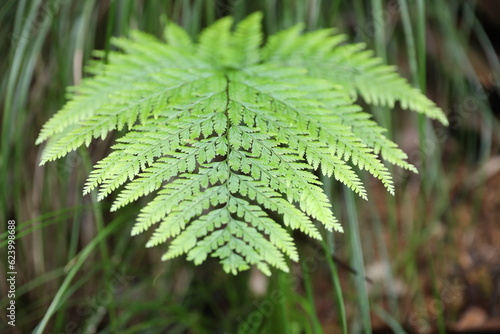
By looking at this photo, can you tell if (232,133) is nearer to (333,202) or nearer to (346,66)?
(346,66)

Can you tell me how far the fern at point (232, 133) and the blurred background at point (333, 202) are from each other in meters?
0.41

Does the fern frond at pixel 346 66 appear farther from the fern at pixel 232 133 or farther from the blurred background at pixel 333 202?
the blurred background at pixel 333 202

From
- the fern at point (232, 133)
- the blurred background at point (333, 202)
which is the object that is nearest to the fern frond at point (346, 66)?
the fern at point (232, 133)

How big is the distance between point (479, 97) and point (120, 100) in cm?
154

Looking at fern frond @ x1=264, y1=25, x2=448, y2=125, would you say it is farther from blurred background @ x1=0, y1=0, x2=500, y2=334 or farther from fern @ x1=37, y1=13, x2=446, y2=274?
blurred background @ x1=0, y1=0, x2=500, y2=334

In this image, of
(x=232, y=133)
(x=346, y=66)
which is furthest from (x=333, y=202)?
(x=232, y=133)

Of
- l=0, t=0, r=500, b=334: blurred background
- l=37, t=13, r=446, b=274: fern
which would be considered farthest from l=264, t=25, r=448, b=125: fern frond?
l=0, t=0, r=500, b=334: blurred background

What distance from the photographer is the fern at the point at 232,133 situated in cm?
82

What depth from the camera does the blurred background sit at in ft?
5.25

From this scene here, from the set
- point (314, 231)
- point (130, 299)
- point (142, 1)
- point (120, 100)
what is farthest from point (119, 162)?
point (130, 299)

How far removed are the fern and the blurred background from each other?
1.34 feet

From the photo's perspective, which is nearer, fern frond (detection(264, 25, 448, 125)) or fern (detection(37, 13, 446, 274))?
fern (detection(37, 13, 446, 274))

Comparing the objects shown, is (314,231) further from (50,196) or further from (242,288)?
(50,196)

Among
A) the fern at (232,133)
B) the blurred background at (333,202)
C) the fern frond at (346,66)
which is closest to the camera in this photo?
the fern at (232,133)
